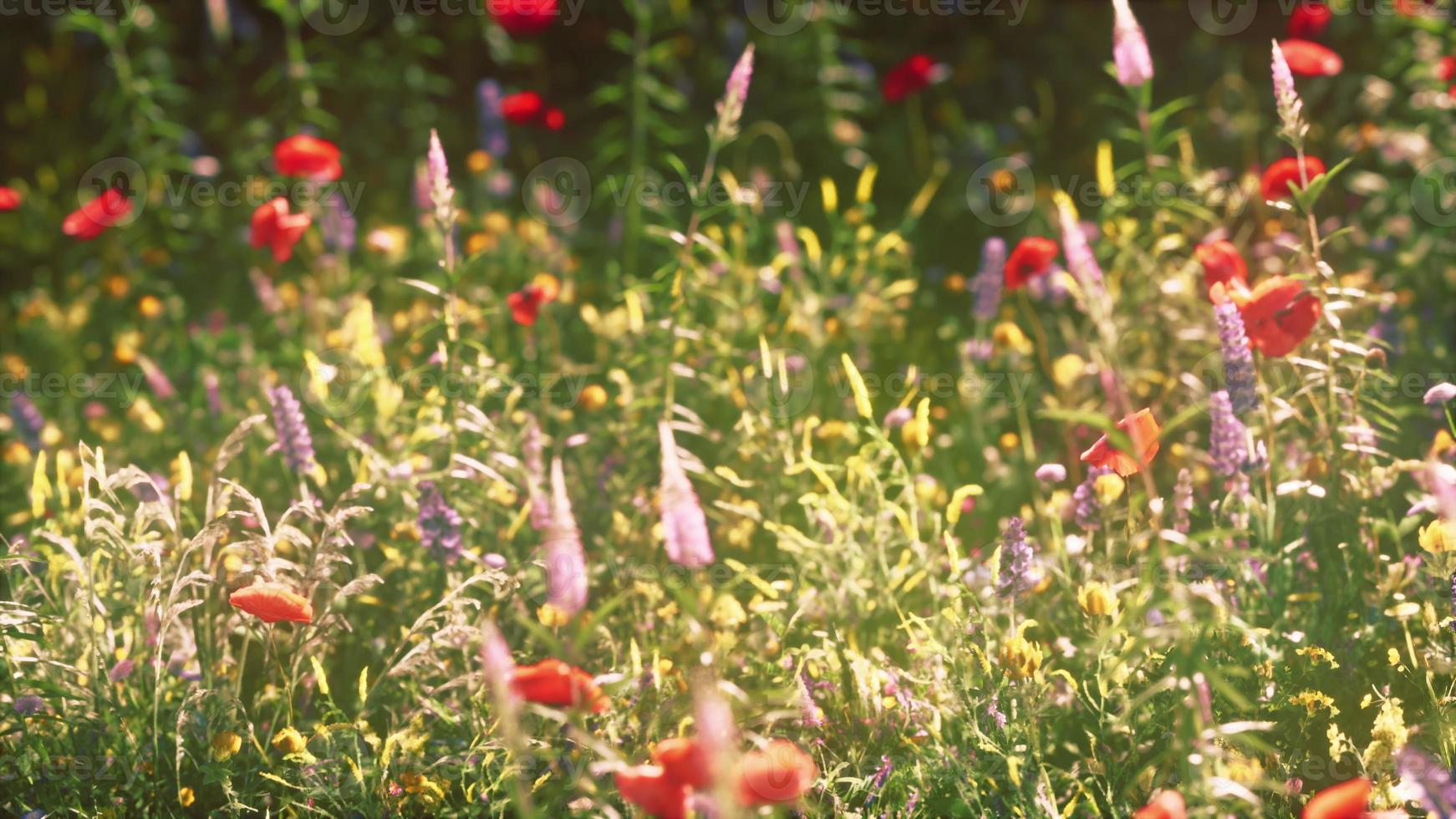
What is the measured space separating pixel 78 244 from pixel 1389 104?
4631 mm

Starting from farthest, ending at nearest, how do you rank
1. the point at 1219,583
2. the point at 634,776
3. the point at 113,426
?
the point at 113,426 → the point at 1219,583 → the point at 634,776

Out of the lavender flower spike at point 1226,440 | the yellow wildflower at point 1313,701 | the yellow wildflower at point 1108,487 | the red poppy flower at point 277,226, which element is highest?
the red poppy flower at point 277,226

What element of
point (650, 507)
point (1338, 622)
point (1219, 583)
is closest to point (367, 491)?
point (650, 507)

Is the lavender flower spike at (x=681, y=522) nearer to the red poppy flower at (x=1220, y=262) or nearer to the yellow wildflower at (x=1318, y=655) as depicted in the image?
the yellow wildflower at (x=1318, y=655)

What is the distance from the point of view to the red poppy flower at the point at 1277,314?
1980 millimetres

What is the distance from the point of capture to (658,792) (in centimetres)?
138

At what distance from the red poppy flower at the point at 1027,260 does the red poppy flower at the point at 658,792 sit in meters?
1.59

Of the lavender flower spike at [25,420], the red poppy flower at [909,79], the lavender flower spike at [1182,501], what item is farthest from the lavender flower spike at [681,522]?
the red poppy flower at [909,79]

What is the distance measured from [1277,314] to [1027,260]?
632mm

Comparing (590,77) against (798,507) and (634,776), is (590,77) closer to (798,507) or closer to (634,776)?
(798,507)

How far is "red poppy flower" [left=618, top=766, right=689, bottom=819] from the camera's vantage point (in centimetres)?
138

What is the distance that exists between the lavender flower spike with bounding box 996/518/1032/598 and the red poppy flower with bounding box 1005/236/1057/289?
33.7 inches

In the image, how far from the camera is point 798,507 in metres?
2.74

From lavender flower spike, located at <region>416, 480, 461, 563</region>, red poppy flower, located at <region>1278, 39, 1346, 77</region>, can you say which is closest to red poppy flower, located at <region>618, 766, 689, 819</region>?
lavender flower spike, located at <region>416, 480, 461, 563</region>
